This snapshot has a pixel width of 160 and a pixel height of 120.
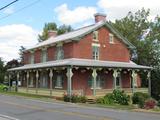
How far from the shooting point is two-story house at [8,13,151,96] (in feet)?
139

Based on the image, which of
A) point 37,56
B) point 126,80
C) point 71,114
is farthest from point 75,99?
point 37,56

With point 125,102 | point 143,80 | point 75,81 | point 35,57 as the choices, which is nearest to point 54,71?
point 75,81

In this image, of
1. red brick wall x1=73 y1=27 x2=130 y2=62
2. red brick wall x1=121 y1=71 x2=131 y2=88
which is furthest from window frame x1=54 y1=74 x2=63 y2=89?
red brick wall x1=121 y1=71 x2=131 y2=88

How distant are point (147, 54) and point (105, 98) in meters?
26.3

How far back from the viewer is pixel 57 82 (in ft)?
150

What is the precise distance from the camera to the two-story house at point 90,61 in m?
42.5

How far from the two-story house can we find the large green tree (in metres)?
8.92

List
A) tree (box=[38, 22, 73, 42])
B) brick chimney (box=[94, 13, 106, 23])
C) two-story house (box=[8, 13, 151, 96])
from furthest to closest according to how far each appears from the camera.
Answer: tree (box=[38, 22, 73, 42]) → brick chimney (box=[94, 13, 106, 23]) → two-story house (box=[8, 13, 151, 96])

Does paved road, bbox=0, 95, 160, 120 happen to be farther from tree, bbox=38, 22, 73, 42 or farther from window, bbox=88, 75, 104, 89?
tree, bbox=38, 22, 73, 42

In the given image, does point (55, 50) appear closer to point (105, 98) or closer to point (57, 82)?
point (57, 82)

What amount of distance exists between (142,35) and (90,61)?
20578mm

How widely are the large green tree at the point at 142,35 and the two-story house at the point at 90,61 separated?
8.92 metres

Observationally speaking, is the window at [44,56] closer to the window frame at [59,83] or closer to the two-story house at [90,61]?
the two-story house at [90,61]

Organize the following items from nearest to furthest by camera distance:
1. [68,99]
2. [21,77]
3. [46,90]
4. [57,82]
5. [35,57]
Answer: [68,99]
[46,90]
[57,82]
[35,57]
[21,77]
